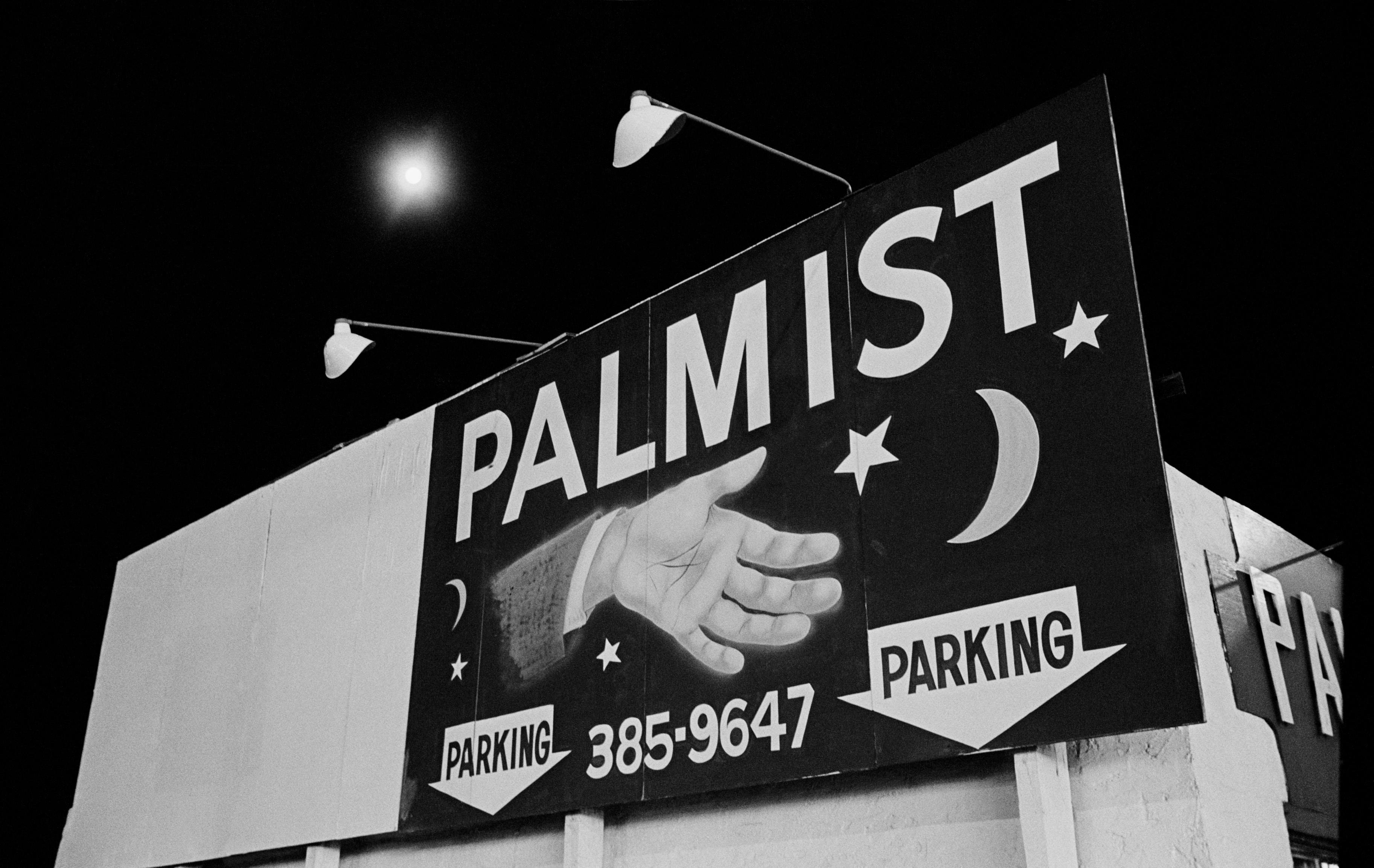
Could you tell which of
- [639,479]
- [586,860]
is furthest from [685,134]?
[586,860]

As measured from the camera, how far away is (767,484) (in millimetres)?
4012

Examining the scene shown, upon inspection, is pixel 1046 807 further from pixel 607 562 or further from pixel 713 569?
pixel 607 562

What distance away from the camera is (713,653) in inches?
156

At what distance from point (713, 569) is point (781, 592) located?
328mm

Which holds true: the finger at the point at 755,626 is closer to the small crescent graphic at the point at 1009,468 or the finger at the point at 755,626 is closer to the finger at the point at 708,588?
the finger at the point at 708,588

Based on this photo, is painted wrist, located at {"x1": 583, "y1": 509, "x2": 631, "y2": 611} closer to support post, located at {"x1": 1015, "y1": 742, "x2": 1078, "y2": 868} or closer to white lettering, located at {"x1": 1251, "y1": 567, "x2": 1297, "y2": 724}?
support post, located at {"x1": 1015, "y1": 742, "x2": 1078, "y2": 868}

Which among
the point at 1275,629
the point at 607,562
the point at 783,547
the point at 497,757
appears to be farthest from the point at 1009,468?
the point at 497,757

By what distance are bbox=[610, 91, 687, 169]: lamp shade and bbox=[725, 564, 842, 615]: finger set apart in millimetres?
1501

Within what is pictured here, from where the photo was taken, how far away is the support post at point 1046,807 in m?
3.02

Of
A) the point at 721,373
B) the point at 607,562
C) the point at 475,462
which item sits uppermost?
the point at 475,462

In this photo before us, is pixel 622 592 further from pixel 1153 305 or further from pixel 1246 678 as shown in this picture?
pixel 1153 305

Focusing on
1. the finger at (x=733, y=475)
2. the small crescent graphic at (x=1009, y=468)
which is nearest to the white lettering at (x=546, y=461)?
the finger at (x=733, y=475)

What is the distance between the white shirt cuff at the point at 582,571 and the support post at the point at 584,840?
2.24ft

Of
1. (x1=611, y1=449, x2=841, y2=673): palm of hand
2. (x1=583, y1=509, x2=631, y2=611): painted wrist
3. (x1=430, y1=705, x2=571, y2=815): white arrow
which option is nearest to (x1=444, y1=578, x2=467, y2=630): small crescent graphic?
(x1=430, y1=705, x2=571, y2=815): white arrow
